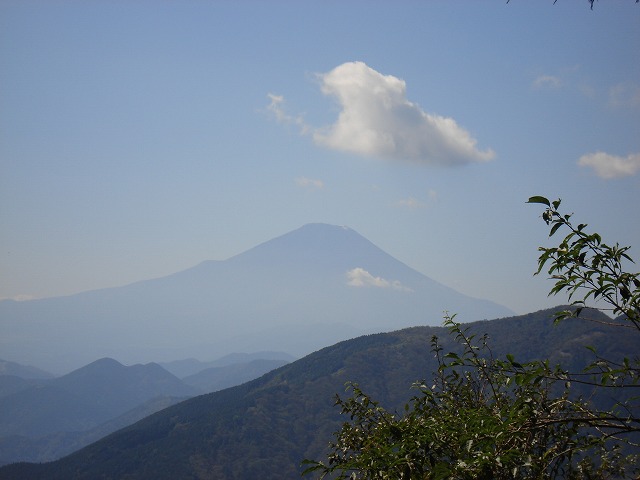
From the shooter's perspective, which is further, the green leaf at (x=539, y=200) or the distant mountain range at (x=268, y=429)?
the distant mountain range at (x=268, y=429)

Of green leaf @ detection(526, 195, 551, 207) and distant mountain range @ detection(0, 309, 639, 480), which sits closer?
green leaf @ detection(526, 195, 551, 207)

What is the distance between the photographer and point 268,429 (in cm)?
17538

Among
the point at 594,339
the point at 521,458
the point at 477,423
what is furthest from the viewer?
the point at 594,339

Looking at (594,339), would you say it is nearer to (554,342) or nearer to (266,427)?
(554,342)

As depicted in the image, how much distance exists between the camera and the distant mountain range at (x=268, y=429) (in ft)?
517

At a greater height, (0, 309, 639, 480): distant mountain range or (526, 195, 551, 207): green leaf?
(526, 195, 551, 207): green leaf

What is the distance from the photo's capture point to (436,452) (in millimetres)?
5754

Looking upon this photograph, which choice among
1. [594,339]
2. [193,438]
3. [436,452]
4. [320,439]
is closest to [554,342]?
[594,339]

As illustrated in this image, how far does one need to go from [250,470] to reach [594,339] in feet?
384

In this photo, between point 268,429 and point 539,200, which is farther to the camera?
point 268,429

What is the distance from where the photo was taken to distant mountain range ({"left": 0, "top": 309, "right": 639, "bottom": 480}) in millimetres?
157500

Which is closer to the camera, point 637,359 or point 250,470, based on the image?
point 637,359

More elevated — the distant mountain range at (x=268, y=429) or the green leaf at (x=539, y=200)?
the green leaf at (x=539, y=200)

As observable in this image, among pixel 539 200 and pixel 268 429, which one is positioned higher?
pixel 539 200
